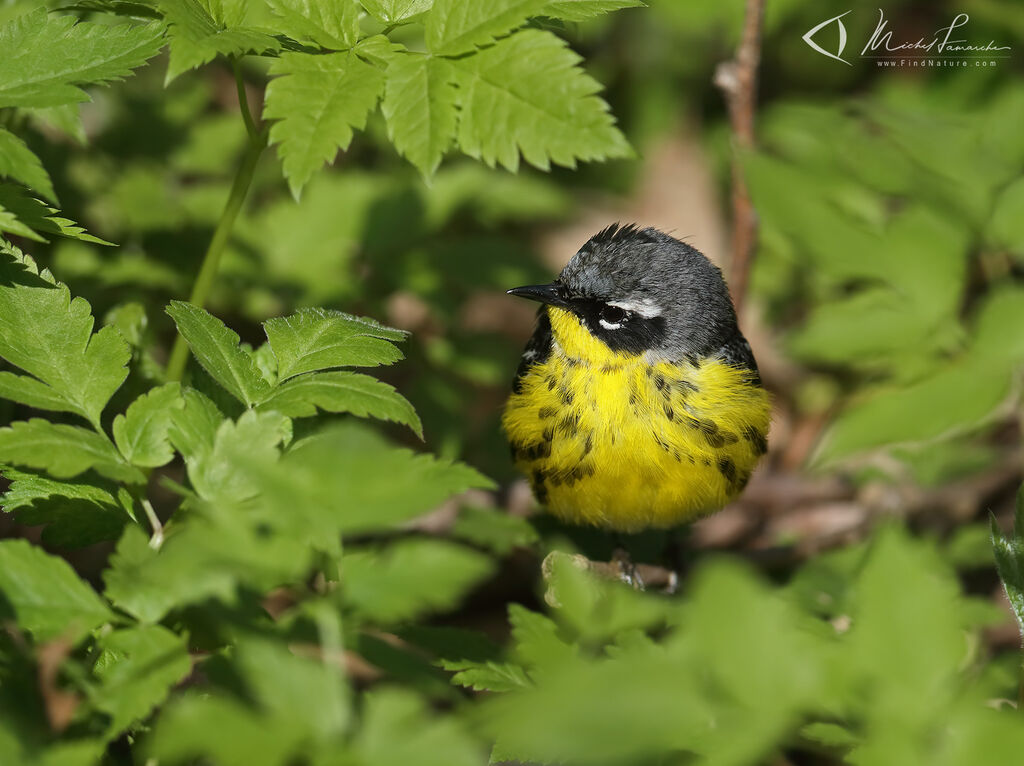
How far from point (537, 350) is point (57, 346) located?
6.81 feet

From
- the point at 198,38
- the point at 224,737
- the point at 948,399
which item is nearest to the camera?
the point at 224,737

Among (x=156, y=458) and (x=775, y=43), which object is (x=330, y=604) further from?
(x=775, y=43)

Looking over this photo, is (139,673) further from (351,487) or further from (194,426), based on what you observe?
(351,487)

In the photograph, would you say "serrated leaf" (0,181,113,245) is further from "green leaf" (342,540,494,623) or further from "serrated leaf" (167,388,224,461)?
"green leaf" (342,540,494,623)

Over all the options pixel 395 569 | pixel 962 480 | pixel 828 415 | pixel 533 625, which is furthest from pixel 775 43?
pixel 395 569

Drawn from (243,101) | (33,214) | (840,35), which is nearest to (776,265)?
(840,35)

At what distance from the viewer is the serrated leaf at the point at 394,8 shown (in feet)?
9.05

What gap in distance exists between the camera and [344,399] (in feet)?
7.45

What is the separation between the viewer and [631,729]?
1454 mm

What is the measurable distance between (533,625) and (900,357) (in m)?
3.75

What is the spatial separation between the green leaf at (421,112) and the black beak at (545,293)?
3.94 ft

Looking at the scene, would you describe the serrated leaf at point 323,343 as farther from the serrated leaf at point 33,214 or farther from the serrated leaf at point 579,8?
the serrated leaf at point 579,8

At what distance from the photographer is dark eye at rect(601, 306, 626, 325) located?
389cm

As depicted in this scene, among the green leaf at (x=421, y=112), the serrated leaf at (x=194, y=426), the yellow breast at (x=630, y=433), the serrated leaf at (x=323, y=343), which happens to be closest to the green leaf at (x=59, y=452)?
the serrated leaf at (x=194, y=426)
